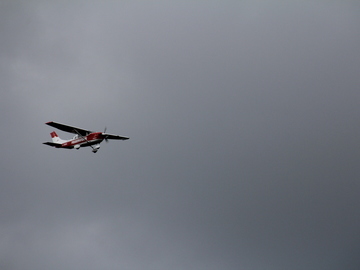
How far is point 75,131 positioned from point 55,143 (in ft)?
26.0

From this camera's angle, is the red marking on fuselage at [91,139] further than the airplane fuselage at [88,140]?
No

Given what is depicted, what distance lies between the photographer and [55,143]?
137m

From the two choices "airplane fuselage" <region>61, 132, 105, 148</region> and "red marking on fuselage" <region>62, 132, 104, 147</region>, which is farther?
"airplane fuselage" <region>61, 132, 105, 148</region>

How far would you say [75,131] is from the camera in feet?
437

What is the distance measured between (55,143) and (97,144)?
13.2 metres

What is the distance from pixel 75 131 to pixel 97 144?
716 centimetres

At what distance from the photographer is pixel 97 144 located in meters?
132

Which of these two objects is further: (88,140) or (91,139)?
(88,140)
